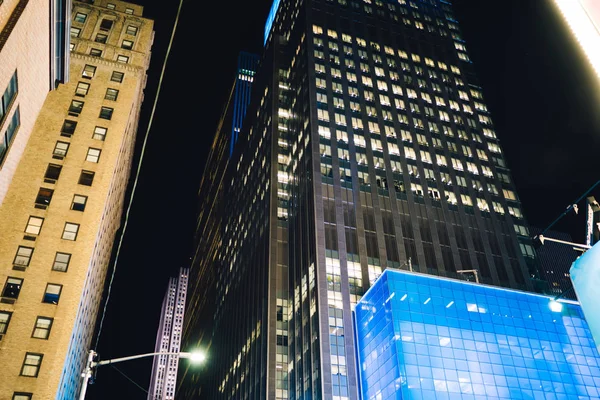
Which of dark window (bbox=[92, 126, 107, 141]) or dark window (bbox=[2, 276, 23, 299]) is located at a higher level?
dark window (bbox=[92, 126, 107, 141])

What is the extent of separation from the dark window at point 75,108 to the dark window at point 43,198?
981cm

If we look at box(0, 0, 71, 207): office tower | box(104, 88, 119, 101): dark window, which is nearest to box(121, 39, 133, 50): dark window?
box(104, 88, 119, 101): dark window

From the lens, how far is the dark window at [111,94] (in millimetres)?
53562

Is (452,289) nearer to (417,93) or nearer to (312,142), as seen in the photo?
(312,142)

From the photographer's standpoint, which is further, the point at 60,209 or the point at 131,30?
the point at 131,30

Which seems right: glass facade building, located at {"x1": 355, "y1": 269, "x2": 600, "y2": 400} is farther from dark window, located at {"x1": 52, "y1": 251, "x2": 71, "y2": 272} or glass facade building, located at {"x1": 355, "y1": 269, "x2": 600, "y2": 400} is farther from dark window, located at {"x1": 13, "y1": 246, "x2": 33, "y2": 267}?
dark window, located at {"x1": 13, "y1": 246, "x2": 33, "y2": 267}

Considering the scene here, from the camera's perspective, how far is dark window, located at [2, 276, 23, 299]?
39.8 m

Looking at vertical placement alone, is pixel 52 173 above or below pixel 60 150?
below

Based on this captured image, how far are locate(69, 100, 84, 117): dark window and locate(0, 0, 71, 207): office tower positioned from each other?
2098cm

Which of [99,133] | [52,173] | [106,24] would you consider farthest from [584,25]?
[106,24]

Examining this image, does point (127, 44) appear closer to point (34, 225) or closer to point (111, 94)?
point (111, 94)

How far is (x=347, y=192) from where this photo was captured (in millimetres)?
82938

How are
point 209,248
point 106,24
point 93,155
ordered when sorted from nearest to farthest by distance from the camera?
1. point 93,155
2. point 106,24
3. point 209,248

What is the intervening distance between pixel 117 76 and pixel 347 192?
1676 inches
